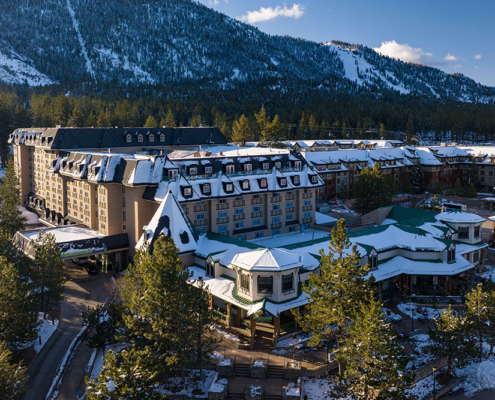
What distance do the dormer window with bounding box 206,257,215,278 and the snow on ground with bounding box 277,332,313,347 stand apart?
400 inches

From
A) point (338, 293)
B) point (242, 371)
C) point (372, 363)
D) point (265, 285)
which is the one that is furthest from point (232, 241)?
point (372, 363)

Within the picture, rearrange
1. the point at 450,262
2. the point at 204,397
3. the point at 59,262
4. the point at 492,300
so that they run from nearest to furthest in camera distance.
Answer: the point at 204,397 → the point at 492,300 → the point at 59,262 → the point at 450,262

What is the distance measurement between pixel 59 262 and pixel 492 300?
40649 mm

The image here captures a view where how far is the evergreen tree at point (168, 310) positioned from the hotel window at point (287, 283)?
8.08 meters

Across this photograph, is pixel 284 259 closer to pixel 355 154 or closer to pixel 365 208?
pixel 365 208

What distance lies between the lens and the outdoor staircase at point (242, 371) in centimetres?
3525

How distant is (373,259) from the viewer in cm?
4734

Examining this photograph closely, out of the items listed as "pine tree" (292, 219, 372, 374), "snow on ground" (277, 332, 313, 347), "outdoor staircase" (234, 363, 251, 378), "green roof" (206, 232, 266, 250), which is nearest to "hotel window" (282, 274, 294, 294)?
"snow on ground" (277, 332, 313, 347)

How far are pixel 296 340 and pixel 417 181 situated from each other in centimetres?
9335

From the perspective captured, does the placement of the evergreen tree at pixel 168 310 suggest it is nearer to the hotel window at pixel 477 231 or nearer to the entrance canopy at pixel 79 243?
the entrance canopy at pixel 79 243

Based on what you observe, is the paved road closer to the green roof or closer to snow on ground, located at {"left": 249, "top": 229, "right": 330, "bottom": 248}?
the green roof

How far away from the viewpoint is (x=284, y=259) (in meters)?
40.2

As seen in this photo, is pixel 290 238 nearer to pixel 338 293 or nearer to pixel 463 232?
pixel 463 232

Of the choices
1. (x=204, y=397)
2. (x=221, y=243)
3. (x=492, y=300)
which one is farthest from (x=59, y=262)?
(x=492, y=300)
